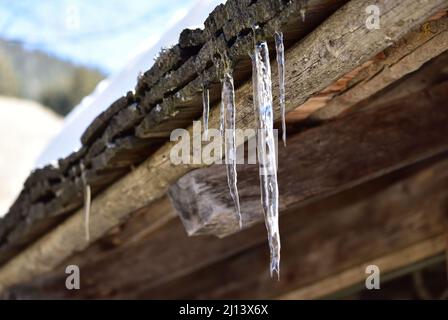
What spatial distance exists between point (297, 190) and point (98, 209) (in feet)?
2.58

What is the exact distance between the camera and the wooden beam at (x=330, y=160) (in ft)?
7.59

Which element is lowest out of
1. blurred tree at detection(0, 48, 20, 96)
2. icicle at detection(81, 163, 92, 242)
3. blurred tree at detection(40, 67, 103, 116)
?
icicle at detection(81, 163, 92, 242)

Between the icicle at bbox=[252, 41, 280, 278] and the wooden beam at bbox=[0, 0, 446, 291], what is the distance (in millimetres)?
82

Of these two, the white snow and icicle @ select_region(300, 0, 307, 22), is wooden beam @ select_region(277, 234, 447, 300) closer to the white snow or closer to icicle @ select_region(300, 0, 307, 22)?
icicle @ select_region(300, 0, 307, 22)

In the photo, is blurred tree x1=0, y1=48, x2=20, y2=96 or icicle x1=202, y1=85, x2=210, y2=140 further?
blurred tree x1=0, y1=48, x2=20, y2=96

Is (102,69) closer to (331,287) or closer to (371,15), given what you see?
(331,287)

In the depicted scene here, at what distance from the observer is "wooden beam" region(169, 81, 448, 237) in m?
2.31

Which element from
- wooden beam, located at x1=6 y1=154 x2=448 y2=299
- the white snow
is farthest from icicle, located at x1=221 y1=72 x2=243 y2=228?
the white snow

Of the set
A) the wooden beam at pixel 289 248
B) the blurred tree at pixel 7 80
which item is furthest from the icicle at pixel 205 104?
the blurred tree at pixel 7 80

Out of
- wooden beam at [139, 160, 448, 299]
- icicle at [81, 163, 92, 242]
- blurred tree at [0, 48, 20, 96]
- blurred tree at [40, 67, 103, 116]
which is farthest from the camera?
blurred tree at [0, 48, 20, 96]

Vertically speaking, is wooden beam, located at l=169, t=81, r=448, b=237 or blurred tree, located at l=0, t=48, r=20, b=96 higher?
blurred tree, located at l=0, t=48, r=20, b=96

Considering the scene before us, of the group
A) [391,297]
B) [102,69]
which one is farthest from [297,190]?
[102,69]

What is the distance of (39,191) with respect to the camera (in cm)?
306

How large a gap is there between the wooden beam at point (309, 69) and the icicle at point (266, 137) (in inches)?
3.2
